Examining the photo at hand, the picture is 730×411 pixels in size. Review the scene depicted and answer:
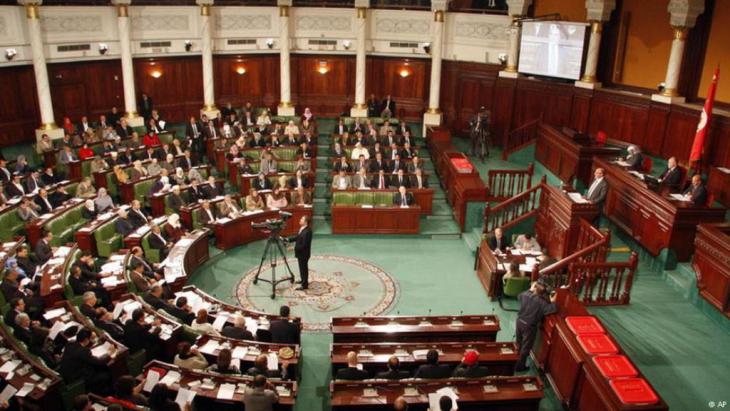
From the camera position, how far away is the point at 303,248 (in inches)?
424

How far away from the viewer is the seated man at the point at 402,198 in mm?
13891

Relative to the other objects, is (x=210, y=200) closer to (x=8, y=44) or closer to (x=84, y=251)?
(x=84, y=251)

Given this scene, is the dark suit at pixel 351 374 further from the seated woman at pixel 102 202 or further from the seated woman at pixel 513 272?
the seated woman at pixel 102 202

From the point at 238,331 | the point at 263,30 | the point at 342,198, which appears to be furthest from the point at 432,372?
the point at 263,30

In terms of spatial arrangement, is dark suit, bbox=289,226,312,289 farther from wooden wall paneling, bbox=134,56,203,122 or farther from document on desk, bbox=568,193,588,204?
wooden wall paneling, bbox=134,56,203,122

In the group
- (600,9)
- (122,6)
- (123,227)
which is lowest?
(123,227)

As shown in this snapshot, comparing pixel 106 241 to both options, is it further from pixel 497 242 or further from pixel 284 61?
pixel 284 61

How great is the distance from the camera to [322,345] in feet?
30.7

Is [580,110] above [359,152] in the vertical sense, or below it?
above

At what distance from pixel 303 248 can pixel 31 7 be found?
35.2ft

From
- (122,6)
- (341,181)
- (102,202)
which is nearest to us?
(102,202)

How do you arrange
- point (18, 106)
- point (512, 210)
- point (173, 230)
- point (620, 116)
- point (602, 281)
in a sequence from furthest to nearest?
1. point (18, 106)
2. point (620, 116)
3. point (512, 210)
4. point (173, 230)
5. point (602, 281)

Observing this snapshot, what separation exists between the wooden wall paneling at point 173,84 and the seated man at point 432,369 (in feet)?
50.7

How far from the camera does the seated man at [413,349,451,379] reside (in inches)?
282
